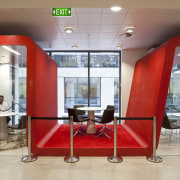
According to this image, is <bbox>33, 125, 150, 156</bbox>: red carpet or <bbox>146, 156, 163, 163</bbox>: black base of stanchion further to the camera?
<bbox>33, 125, 150, 156</bbox>: red carpet

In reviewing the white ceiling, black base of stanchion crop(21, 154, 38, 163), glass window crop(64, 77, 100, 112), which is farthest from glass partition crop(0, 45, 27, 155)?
glass window crop(64, 77, 100, 112)

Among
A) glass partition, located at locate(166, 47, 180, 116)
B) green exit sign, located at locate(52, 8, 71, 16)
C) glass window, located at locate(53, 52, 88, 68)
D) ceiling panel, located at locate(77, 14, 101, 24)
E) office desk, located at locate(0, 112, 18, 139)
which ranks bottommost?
office desk, located at locate(0, 112, 18, 139)

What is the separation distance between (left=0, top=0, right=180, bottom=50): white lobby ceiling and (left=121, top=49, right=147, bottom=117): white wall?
40.4 inches

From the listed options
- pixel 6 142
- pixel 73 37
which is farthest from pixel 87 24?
pixel 6 142

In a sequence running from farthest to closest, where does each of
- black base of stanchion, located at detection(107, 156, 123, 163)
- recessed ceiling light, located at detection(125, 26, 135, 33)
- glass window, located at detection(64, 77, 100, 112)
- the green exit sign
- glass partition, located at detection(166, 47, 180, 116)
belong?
glass window, located at detection(64, 77, 100, 112)
glass partition, located at detection(166, 47, 180, 116)
recessed ceiling light, located at detection(125, 26, 135, 33)
black base of stanchion, located at detection(107, 156, 123, 163)
the green exit sign

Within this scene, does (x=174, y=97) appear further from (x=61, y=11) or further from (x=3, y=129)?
(x=3, y=129)

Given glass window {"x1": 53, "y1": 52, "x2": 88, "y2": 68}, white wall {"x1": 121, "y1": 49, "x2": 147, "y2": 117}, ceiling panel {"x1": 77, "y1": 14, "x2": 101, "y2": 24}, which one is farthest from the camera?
glass window {"x1": 53, "y1": 52, "x2": 88, "y2": 68}

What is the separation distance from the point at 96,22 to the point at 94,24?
14 centimetres

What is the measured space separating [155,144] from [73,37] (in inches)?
153

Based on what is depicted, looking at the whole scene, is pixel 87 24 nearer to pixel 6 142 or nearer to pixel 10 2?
pixel 10 2

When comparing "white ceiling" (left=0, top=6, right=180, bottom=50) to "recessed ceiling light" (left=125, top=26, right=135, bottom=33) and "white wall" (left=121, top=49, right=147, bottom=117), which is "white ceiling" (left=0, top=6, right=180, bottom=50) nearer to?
"recessed ceiling light" (left=125, top=26, right=135, bottom=33)

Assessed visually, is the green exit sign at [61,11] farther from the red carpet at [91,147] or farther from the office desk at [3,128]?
the office desk at [3,128]

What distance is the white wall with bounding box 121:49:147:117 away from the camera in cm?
676

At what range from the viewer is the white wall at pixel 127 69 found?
22.2 feet
